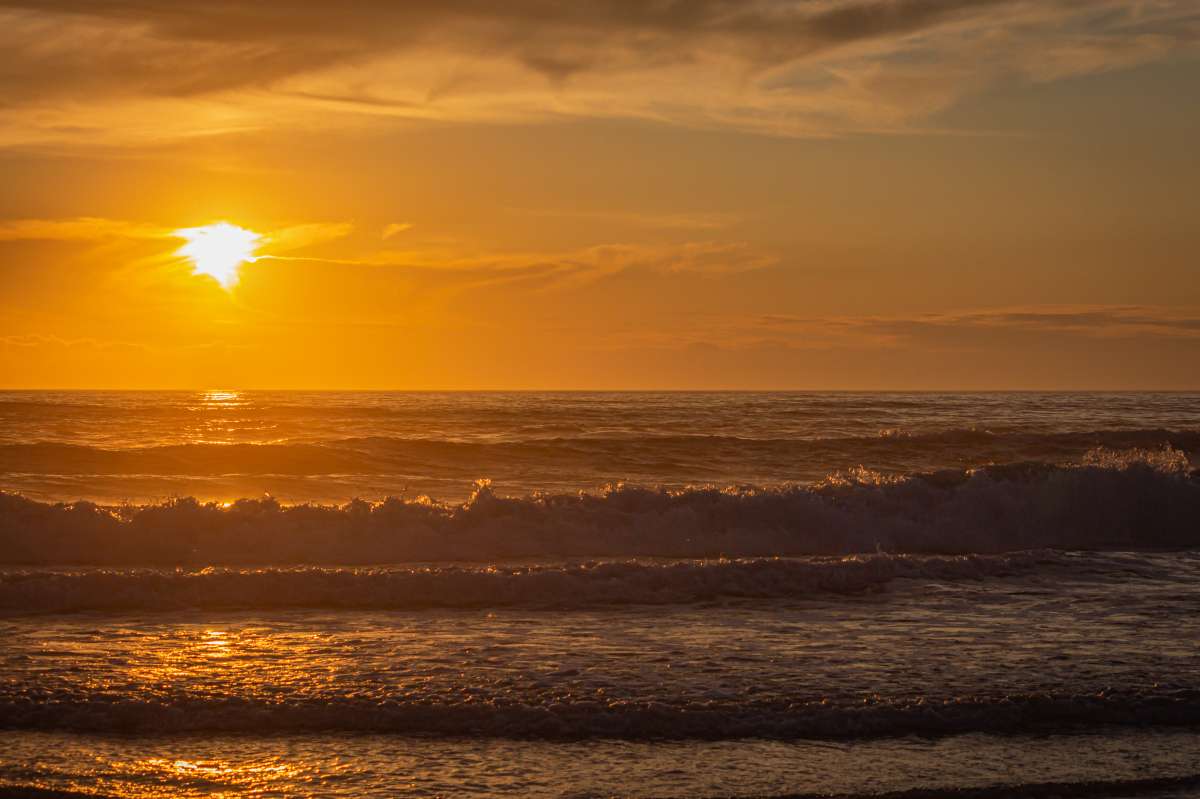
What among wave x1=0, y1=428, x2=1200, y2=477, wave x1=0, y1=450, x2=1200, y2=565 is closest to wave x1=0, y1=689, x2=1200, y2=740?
wave x1=0, y1=450, x2=1200, y2=565

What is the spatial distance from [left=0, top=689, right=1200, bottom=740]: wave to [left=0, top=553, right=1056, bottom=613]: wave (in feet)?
12.5

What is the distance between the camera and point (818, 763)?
23.3ft

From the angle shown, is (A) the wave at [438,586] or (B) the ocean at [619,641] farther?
(A) the wave at [438,586]

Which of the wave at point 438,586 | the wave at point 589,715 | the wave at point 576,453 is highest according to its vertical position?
the wave at point 576,453

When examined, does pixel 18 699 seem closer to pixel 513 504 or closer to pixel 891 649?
pixel 891 649

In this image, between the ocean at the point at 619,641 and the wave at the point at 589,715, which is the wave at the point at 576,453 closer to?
the ocean at the point at 619,641

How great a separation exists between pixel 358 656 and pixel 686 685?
9.36 ft

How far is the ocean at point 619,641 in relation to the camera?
705 centimetres

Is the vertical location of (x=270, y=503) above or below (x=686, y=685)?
above

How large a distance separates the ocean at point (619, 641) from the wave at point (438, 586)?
46 mm

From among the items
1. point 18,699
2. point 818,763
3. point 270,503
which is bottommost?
point 818,763

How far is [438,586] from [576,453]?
69.4 ft

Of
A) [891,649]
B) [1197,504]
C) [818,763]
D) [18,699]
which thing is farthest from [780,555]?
[18,699]

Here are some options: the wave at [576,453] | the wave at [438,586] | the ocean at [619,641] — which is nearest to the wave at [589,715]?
the ocean at [619,641]
